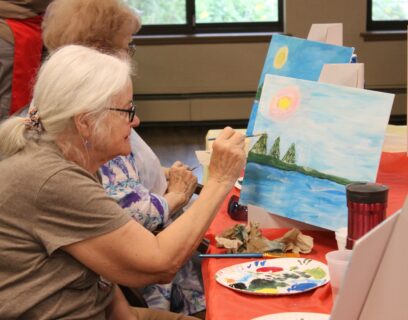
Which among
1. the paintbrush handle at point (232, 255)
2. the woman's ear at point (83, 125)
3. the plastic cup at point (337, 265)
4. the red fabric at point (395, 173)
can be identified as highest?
the woman's ear at point (83, 125)

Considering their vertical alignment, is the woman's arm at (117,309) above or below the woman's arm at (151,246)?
below

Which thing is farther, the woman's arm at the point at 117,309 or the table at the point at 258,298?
the woman's arm at the point at 117,309

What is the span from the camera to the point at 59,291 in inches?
57.8

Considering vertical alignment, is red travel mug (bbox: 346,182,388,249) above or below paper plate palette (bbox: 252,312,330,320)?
above

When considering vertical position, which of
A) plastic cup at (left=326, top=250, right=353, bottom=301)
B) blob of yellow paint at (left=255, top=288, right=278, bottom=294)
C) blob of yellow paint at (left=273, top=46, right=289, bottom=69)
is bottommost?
blob of yellow paint at (left=255, top=288, right=278, bottom=294)

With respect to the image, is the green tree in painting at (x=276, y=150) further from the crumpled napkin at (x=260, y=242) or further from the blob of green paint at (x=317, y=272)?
the blob of green paint at (x=317, y=272)

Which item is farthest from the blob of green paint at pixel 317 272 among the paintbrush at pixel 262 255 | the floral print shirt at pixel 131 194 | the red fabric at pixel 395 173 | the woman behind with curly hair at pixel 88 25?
the woman behind with curly hair at pixel 88 25

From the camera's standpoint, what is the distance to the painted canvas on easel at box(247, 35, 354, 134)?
6.35ft

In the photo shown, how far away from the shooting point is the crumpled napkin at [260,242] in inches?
64.9

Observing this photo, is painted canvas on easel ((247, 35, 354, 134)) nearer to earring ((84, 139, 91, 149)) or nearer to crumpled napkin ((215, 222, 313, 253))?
crumpled napkin ((215, 222, 313, 253))

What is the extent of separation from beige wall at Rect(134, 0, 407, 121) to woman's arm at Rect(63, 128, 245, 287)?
519 cm

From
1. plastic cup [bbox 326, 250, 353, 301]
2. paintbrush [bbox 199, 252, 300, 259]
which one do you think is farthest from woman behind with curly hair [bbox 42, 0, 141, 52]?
plastic cup [bbox 326, 250, 353, 301]

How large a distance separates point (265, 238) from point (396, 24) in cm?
572

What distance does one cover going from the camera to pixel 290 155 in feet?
5.69
